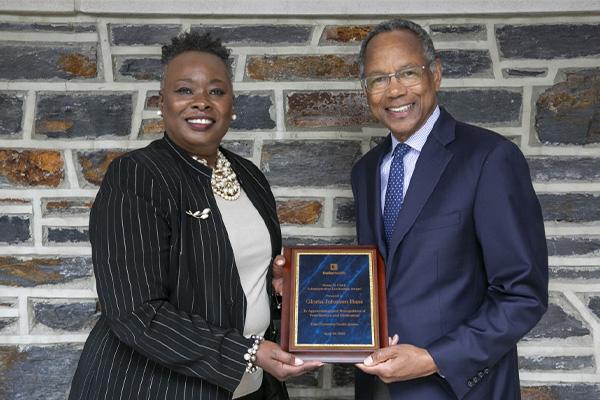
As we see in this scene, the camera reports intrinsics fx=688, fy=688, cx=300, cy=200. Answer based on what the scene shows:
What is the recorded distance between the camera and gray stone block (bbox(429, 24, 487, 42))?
103 inches

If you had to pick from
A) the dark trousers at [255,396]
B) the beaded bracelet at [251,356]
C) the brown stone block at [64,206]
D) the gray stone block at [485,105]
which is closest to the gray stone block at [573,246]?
the gray stone block at [485,105]

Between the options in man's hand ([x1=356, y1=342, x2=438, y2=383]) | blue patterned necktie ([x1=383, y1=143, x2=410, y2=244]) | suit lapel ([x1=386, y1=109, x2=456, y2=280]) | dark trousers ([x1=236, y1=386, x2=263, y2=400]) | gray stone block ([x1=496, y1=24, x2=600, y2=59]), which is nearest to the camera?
man's hand ([x1=356, y1=342, x2=438, y2=383])

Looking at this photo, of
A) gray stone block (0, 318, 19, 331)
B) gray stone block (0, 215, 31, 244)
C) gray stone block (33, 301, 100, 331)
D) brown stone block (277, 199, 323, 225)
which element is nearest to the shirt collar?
brown stone block (277, 199, 323, 225)

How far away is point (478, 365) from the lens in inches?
66.4

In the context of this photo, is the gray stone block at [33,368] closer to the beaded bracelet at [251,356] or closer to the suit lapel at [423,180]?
the beaded bracelet at [251,356]

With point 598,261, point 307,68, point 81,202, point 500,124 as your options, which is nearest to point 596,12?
point 500,124

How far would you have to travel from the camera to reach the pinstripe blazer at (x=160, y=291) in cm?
166

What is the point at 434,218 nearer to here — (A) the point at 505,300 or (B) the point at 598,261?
(A) the point at 505,300

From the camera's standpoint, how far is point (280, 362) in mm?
1674

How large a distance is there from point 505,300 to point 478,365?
173mm

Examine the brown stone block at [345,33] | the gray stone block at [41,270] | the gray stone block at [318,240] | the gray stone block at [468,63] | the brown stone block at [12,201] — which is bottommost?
the gray stone block at [41,270]

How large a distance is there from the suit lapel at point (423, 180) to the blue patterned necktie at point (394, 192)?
73mm

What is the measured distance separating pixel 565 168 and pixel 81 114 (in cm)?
185

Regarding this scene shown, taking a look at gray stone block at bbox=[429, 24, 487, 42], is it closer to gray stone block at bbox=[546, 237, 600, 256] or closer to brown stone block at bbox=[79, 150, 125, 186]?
gray stone block at bbox=[546, 237, 600, 256]
